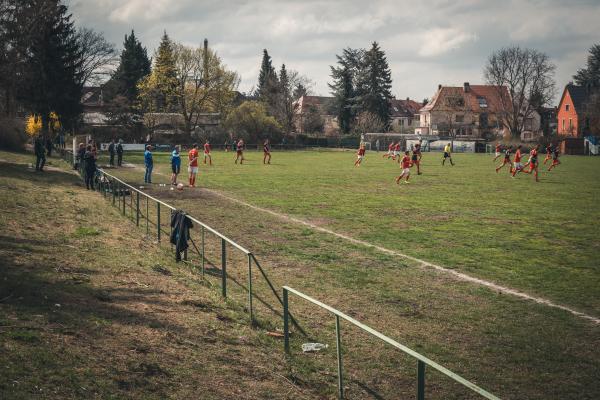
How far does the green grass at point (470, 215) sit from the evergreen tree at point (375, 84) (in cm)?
5934

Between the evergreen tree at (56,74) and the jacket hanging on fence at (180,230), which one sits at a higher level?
the evergreen tree at (56,74)

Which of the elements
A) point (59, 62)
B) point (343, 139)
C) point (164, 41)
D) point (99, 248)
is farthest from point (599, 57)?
point (99, 248)

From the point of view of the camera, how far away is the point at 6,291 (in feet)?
28.1

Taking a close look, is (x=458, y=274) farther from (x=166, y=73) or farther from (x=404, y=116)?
(x=404, y=116)

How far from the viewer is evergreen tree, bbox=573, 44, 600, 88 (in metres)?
102

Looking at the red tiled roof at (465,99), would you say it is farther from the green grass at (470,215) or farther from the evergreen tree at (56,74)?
the green grass at (470,215)

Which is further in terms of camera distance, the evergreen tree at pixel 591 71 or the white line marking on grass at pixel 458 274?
the evergreen tree at pixel 591 71

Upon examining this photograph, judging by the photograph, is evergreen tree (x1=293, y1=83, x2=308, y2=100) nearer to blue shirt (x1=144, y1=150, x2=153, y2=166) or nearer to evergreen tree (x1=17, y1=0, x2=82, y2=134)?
evergreen tree (x1=17, y1=0, x2=82, y2=134)

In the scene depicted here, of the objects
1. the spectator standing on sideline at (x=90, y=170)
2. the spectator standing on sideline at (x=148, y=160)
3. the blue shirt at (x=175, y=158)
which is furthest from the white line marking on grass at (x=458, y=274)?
the spectator standing on sideline at (x=148, y=160)

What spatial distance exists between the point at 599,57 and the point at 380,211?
9998 centimetres

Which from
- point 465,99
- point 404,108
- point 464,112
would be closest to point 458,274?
point 464,112

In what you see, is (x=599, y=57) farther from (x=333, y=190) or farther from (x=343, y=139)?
(x=333, y=190)

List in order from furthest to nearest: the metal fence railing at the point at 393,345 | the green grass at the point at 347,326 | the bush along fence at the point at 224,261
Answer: the green grass at the point at 347,326 < the bush along fence at the point at 224,261 < the metal fence railing at the point at 393,345

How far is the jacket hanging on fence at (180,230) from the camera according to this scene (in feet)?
41.3
